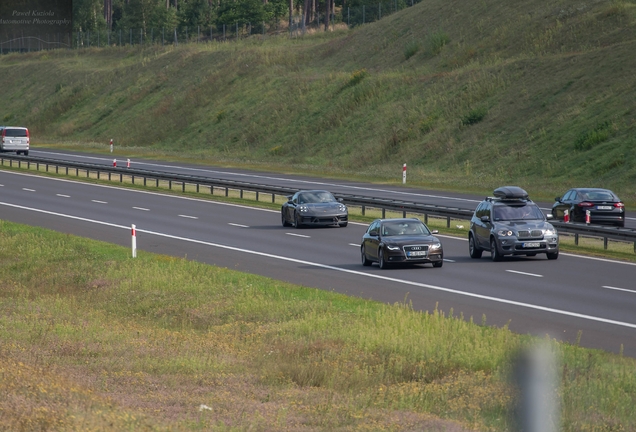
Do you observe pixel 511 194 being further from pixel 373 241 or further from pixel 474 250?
pixel 373 241

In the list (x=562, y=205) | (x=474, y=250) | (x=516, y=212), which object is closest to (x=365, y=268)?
(x=474, y=250)

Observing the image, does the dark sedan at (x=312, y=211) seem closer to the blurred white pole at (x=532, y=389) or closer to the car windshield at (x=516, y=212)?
the car windshield at (x=516, y=212)

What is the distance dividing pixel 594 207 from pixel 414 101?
36452 mm

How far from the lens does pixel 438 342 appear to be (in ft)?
45.4

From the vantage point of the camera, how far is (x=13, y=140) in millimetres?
69312

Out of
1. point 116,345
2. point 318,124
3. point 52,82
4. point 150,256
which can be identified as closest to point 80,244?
point 150,256

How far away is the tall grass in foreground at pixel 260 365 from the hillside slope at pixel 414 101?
2989 cm

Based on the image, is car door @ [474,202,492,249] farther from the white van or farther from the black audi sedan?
the white van

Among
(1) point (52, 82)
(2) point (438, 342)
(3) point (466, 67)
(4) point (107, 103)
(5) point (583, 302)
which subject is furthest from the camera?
(1) point (52, 82)

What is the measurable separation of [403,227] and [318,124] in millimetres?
48875

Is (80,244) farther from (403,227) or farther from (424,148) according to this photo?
(424,148)

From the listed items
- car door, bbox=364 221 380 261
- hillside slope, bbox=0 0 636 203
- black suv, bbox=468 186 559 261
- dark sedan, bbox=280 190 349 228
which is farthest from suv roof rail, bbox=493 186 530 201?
hillside slope, bbox=0 0 636 203

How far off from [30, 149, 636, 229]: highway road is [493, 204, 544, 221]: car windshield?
7670 millimetres

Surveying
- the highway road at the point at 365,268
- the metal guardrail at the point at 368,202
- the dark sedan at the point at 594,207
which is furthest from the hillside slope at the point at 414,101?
the highway road at the point at 365,268
